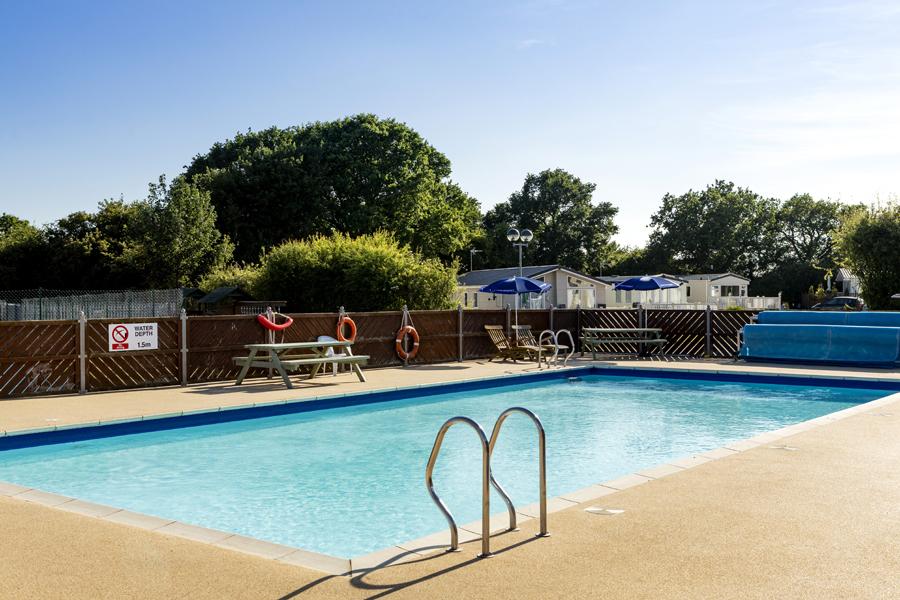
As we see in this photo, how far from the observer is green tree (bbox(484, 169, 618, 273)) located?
64.8 meters

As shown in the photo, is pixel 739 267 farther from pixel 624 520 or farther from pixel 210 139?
pixel 624 520

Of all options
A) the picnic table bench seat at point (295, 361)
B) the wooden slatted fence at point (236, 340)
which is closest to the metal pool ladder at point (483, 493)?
the picnic table bench seat at point (295, 361)

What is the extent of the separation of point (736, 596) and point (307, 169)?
38887 mm

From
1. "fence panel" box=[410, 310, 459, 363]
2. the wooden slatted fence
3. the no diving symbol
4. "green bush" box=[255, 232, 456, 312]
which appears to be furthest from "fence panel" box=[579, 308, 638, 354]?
the no diving symbol

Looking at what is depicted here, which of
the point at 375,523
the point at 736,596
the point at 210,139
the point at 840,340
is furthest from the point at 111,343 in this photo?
the point at 210,139

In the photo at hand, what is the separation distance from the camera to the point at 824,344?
1575 cm

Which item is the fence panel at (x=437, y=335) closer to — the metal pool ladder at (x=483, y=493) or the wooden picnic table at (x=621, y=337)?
the wooden picnic table at (x=621, y=337)

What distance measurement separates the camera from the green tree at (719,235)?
65.2 meters

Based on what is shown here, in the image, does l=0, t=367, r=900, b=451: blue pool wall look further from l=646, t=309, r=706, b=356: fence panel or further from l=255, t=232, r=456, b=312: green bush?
l=255, t=232, r=456, b=312: green bush

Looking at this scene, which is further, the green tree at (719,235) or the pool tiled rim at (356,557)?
the green tree at (719,235)

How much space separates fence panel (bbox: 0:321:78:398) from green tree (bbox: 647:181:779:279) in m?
59.1

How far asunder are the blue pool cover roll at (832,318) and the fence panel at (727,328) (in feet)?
1.58

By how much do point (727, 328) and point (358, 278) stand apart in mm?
9297

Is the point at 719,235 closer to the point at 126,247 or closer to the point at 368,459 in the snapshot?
the point at 126,247
